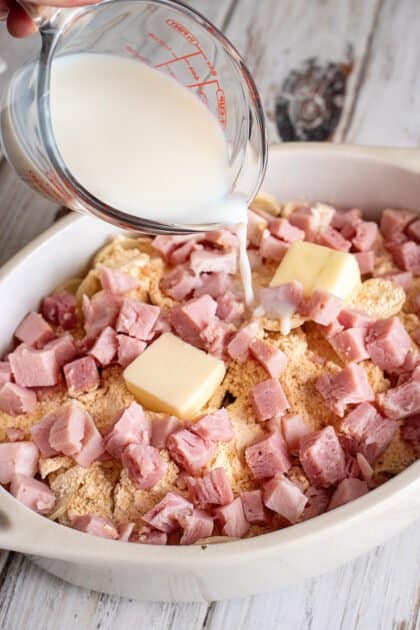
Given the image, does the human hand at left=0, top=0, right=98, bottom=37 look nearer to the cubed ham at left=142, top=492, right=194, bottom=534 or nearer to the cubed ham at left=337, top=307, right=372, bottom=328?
the cubed ham at left=337, top=307, right=372, bottom=328

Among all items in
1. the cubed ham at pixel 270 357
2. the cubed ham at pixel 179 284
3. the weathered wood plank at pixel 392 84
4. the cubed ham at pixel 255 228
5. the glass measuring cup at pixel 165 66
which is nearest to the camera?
the glass measuring cup at pixel 165 66

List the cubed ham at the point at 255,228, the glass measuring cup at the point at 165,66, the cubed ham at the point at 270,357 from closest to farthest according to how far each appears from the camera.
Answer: the glass measuring cup at the point at 165,66 < the cubed ham at the point at 270,357 < the cubed ham at the point at 255,228

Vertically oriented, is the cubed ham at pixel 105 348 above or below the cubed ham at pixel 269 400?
above

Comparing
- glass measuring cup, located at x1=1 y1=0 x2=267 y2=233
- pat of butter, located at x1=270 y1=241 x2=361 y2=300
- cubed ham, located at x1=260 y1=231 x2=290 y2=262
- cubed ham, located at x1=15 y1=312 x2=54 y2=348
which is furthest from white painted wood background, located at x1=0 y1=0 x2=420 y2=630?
cubed ham, located at x1=260 y1=231 x2=290 y2=262

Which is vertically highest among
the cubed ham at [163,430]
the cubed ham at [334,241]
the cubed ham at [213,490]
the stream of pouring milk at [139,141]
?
the stream of pouring milk at [139,141]

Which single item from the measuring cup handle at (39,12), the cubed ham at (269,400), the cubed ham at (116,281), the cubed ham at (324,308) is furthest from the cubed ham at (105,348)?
the measuring cup handle at (39,12)

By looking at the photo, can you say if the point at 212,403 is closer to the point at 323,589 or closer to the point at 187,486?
the point at 187,486

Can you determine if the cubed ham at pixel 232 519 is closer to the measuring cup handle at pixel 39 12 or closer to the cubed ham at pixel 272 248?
the cubed ham at pixel 272 248
